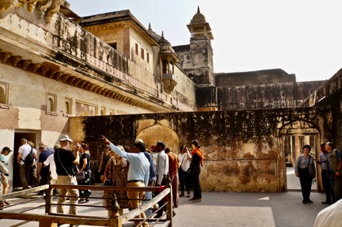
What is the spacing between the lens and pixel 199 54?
1249 inches

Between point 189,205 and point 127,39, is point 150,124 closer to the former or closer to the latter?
point 189,205

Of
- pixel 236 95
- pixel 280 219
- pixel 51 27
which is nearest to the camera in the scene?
pixel 280 219

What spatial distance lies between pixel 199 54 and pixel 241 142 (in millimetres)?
23313

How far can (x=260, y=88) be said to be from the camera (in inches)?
1277

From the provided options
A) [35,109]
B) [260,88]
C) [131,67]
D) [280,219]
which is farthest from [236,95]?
[280,219]

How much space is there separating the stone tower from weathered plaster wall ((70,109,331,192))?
2165cm

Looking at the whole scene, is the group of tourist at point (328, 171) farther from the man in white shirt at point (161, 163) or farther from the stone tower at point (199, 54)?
the stone tower at point (199, 54)

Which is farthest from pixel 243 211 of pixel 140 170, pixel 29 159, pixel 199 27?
pixel 199 27

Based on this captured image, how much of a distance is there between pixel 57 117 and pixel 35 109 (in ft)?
3.54

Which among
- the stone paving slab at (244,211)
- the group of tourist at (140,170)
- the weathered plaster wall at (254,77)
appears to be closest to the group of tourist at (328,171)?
the stone paving slab at (244,211)

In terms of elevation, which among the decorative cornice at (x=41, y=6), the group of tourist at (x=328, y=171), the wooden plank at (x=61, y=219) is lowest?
the group of tourist at (x=328, y=171)

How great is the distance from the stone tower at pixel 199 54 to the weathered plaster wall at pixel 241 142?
21652 mm

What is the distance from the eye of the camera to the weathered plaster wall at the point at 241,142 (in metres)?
9.27

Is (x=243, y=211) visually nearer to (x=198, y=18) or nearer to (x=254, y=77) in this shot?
(x=198, y=18)
